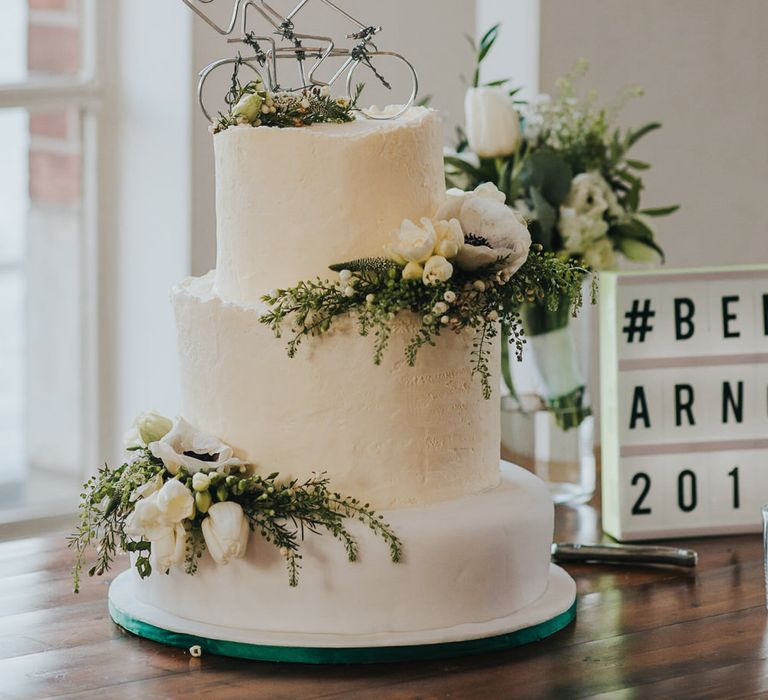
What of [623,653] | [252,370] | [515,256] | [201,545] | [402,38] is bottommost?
[623,653]

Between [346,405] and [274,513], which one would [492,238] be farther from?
[274,513]

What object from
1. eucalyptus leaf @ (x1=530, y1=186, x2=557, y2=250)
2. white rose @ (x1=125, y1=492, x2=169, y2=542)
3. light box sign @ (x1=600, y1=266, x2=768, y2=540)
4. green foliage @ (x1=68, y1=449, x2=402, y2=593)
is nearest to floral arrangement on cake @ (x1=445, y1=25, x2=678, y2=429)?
eucalyptus leaf @ (x1=530, y1=186, x2=557, y2=250)

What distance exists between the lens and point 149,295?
2.51 meters

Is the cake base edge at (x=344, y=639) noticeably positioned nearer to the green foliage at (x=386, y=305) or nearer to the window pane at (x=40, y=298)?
the green foliage at (x=386, y=305)

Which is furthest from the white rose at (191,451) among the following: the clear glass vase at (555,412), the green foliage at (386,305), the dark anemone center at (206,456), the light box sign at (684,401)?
the clear glass vase at (555,412)

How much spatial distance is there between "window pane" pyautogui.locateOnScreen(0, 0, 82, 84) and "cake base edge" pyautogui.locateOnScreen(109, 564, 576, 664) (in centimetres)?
143

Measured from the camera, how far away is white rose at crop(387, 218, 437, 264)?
1.34 meters

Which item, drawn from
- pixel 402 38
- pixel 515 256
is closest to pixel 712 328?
pixel 515 256

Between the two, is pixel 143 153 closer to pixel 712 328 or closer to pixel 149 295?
pixel 149 295

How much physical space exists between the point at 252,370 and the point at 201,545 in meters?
0.18

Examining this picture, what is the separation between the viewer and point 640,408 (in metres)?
1.81

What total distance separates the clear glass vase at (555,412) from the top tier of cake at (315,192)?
69 cm

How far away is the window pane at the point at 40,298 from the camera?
2.58 meters

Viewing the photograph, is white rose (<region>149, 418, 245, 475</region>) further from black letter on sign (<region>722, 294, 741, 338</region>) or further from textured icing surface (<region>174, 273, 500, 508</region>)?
black letter on sign (<region>722, 294, 741, 338</region>)
